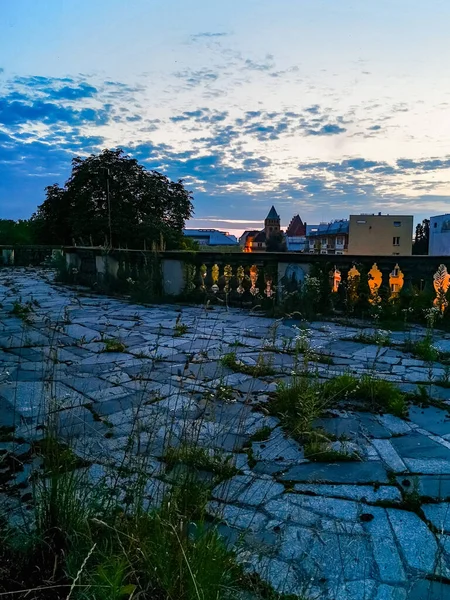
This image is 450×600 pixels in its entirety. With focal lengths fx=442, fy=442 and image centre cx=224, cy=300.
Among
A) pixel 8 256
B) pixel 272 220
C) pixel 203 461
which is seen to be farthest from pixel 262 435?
pixel 272 220

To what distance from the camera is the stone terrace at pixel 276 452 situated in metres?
1.55

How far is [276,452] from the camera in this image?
2.41 meters

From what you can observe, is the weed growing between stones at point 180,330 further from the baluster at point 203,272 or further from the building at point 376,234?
the building at point 376,234

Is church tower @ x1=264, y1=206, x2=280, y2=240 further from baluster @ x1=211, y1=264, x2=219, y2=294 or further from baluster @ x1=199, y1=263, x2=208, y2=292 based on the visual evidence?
baluster @ x1=211, y1=264, x2=219, y2=294

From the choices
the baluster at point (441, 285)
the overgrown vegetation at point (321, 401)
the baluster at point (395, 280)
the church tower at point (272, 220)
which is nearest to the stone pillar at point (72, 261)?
the baluster at point (395, 280)

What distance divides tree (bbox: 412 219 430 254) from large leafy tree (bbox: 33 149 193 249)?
36505 mm

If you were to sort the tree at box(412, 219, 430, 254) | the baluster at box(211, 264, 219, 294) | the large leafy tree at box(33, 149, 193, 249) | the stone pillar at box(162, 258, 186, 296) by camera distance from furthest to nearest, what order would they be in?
the tree at box(412, 219, 430, 254) → the large leafy tree at box(33, 149, 193, 249) → the stone pillar at box(162, 258, 186, 296) → the baluster at box(211, 264, 219, 294)

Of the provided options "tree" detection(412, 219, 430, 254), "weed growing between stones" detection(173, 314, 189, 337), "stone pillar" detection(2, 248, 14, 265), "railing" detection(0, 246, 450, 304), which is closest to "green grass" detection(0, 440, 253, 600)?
"weed growing between stones" detection(173, 314, 189, 337)

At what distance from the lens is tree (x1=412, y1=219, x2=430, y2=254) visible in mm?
53094

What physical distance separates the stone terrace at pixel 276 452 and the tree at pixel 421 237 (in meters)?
53.5

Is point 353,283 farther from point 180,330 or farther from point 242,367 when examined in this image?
point 242,367

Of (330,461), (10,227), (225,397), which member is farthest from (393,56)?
(10,227)

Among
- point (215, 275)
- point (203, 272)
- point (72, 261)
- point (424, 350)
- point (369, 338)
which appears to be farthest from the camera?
point (72, 261)

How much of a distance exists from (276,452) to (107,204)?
2435cm
